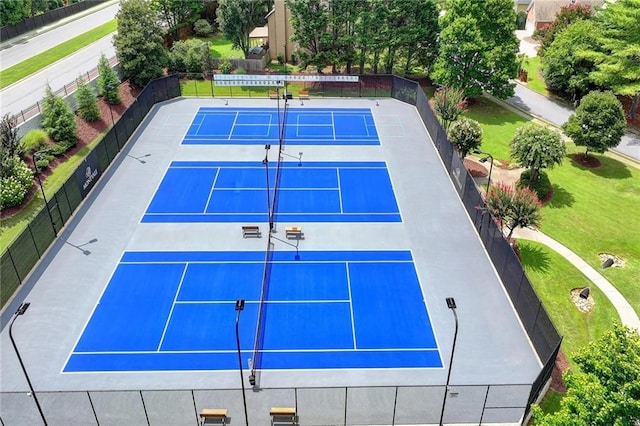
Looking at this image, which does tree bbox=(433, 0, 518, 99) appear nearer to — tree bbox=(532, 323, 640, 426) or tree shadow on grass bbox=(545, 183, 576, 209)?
tree shadow on grass bbox=(545, 183, 576, 209)

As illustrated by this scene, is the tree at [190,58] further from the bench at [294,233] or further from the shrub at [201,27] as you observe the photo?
the bench at [294,233]

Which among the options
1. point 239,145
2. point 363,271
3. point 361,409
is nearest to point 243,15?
point 239,145

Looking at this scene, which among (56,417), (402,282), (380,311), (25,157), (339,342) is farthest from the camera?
(25,157)

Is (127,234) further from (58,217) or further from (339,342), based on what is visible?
(339,342)

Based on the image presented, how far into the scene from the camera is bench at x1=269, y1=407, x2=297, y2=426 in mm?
17219

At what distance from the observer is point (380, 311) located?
22797mm

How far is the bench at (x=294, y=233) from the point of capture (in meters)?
27.4

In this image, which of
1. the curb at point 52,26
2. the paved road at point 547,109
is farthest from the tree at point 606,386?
the curb at point 52,26

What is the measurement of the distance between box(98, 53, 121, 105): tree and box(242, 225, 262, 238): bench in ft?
77.0

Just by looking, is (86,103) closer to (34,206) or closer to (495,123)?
(34,206)

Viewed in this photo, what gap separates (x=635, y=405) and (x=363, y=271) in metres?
14.4

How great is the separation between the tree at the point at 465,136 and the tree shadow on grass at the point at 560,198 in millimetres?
5644

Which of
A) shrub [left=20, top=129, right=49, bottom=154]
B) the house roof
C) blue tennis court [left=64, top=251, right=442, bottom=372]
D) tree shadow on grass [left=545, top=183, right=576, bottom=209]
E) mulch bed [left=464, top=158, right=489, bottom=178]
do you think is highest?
the house roof

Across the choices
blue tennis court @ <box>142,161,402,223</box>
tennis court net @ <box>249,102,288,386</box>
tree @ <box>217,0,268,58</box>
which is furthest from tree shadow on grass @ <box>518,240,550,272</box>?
tree @ <box>217,0,268,58</box>
